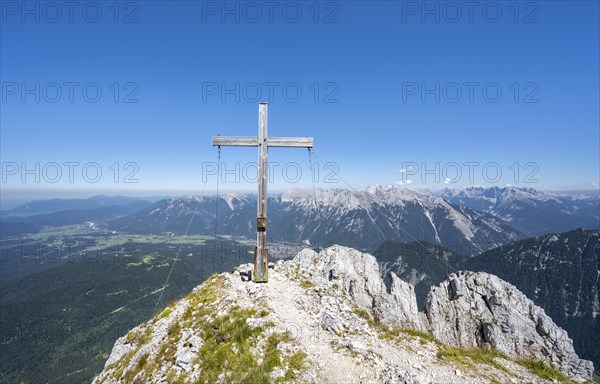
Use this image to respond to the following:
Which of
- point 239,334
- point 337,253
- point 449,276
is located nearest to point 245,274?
point 239,334

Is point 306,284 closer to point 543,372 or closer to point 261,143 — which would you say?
point 261,143

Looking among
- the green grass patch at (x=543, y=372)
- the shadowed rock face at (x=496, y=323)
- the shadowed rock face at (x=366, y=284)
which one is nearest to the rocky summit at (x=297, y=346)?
the green grass patch at (x=543, y=372)

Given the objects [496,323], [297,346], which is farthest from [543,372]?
[297,346]

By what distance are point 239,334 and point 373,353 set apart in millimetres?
6612

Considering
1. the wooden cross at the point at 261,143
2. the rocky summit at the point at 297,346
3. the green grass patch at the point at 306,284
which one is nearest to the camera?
the rocky summit at the point at 297,346

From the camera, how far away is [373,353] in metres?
13.3

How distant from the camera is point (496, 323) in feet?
89.9

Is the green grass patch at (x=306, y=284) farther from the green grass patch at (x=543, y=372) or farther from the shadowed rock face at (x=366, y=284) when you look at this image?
the green grass patch at (x=543, y=372)

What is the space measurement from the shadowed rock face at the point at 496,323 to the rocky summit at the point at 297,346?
177mm

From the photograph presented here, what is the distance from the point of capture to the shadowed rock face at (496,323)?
76.4 feet

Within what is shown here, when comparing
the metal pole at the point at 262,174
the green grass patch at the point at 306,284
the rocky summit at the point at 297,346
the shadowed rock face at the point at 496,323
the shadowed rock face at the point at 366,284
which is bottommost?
the shadowed rock face at the point at 496,323

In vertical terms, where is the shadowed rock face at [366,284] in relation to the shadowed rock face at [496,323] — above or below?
above

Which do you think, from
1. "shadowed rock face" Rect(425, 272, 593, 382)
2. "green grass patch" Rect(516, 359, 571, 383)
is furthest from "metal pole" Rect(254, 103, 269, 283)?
"shadowed rock face" Rect(425, 272, 593, 382)

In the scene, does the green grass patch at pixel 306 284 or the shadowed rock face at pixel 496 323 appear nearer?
the green grass patch at pixel 306 284
